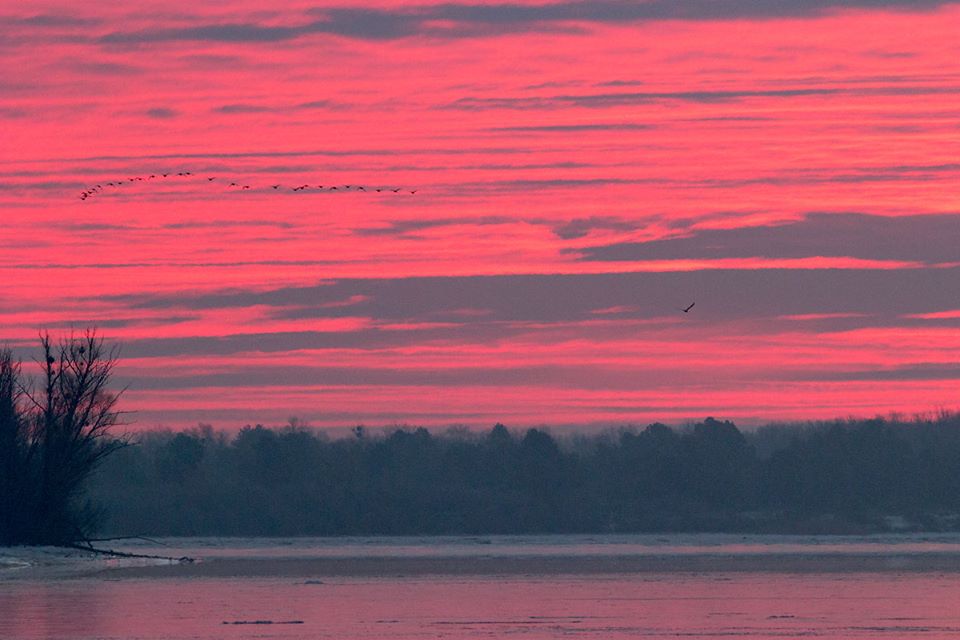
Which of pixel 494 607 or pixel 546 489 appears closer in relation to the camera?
pixel 494 607

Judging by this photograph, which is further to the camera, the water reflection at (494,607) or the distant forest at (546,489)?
the distant forest at (546,489)

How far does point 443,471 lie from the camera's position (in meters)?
126

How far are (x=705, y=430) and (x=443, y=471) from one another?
19.0 metres

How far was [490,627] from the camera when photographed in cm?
3244

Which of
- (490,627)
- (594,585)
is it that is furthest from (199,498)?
(490,627)

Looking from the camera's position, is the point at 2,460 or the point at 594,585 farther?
the point at 2,460

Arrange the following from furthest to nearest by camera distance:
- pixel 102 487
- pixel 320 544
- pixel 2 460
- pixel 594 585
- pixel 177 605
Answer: pixel 102 487 < pixel 320 544 < pixel 2 460 < pixel 594 585 < pixel 177 605

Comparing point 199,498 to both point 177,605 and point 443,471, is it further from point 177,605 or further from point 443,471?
point 177,605

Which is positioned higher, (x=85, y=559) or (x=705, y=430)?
(x=705, y=430)

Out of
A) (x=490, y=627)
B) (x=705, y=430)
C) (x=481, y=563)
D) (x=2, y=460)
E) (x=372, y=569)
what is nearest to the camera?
(x=490, y=627)

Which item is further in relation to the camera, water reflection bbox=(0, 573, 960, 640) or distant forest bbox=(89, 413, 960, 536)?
distant forest bbox=(89, 413, 960, 536)

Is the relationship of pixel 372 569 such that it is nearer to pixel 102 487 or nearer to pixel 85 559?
pixel 85 559

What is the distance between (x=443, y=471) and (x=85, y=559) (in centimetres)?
6571

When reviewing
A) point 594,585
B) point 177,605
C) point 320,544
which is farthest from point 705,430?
point 177,605
